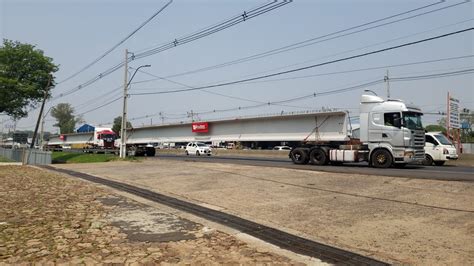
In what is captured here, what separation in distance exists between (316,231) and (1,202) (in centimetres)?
889

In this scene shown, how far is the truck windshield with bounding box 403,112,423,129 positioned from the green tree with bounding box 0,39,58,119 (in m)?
39.9

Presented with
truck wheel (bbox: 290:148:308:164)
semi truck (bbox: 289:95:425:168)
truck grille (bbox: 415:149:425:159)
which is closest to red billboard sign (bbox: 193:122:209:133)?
truck wheel (bbox: 290:148:308:164)

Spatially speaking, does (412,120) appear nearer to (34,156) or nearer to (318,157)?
(318,157)

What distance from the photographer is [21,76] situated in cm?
4772

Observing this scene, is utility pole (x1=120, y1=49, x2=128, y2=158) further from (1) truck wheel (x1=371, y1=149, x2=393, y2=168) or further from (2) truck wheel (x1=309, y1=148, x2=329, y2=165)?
(1) truck wheel (x1=371, y1=149, x2=393, y2=168)

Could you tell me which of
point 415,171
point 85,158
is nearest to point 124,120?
point 85,158

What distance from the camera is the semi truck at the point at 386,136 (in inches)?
810

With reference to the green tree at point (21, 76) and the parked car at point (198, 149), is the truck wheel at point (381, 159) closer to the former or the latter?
the parked car at point (198, 149)

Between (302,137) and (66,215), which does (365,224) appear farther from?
(302,137)

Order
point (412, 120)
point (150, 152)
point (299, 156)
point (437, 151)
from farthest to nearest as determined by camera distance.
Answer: point (150, 152) → point (437, 151) → point (299, 156) → point (412, 120)

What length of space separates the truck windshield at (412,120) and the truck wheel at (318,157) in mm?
5015

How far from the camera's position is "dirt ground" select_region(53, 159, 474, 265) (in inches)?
281

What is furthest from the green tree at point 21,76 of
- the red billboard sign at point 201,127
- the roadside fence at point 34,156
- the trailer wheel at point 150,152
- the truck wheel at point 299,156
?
the truck wheel at point 299,156

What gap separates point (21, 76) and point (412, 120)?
143ft
